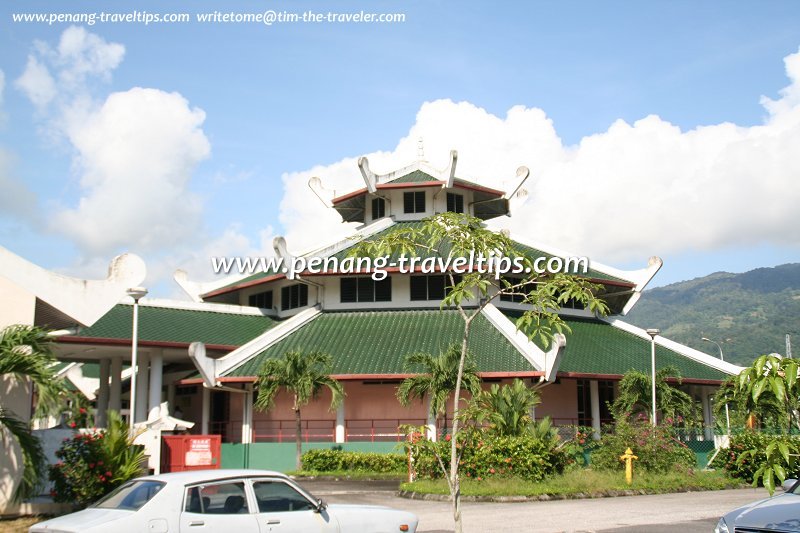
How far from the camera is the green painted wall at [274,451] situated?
31.6m

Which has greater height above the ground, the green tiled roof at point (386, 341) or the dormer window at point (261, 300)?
the dormer window at point (261, 300)

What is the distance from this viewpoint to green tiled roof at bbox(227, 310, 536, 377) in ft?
103

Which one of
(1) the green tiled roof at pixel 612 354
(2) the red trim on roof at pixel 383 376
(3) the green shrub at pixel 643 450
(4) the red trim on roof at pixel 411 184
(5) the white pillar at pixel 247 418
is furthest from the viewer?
(4) the red trim on roof at pixel 411 184

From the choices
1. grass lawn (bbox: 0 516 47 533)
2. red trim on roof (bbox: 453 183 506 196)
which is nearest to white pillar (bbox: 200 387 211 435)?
red trim on roof (bbox: 453 183 506 196)

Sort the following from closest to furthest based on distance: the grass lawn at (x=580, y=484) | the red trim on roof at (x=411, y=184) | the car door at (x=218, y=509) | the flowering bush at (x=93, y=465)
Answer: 1. the car door at (x=218, y=509)
2. the flowering bush at (x=93, y=465)
3. the grass lawn at (x=580, y=484)
4. the red trim on roof at (x=411, y=184)

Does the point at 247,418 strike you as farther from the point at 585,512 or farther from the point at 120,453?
the point at 585,512

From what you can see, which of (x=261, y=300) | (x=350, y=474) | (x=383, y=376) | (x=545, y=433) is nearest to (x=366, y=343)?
(x=383, y=376)

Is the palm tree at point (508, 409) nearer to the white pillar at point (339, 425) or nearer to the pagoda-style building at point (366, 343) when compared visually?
the pagoda-style building at point (366, 343)

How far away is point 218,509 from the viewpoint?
34.5 feet

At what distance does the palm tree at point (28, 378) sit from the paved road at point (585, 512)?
24.8 ft

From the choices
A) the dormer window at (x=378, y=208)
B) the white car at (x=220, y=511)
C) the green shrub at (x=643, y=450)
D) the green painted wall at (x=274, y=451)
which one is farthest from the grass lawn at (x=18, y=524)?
the dormer window at (x=378, y=208)

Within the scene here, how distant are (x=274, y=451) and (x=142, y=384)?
6624 mm

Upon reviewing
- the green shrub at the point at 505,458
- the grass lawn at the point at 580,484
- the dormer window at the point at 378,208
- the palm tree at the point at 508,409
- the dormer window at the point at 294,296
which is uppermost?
the dormer window at the point at 378,208

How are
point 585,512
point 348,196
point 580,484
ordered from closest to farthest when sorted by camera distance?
point 585,512 → point 580,484 → point 348,196
